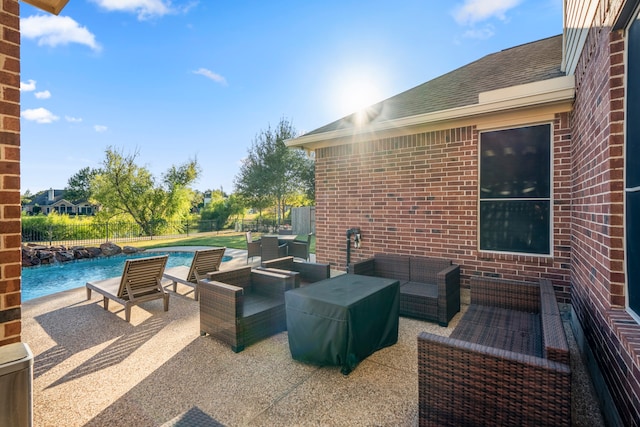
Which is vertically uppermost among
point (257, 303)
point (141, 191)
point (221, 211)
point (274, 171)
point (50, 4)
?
point (274, 171)

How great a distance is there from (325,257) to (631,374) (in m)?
5.15

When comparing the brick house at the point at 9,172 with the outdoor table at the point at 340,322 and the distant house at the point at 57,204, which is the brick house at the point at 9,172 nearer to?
the outdoor table at the point at 340,322

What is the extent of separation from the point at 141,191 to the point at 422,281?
20845 mm

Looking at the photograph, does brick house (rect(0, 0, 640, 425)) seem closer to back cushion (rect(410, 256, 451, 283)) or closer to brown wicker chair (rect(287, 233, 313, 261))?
back cushion (rect(410, 256, 451, 283))

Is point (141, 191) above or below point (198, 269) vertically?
above

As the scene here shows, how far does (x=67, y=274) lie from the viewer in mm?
9500

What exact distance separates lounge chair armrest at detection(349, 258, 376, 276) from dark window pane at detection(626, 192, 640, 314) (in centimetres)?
325

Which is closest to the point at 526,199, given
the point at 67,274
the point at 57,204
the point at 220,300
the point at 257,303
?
the point at 257,303

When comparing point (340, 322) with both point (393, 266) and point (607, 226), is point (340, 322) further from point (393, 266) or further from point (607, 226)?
point (393, 266)

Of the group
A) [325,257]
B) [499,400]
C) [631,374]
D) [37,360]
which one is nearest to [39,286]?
[37,360]

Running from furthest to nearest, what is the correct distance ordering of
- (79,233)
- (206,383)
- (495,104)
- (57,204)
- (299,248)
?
(57,204)
(79,233)
(299,248)
(495,104)
(206,383)

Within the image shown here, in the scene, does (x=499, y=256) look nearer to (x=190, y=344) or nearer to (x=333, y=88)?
(x=190, y=344)

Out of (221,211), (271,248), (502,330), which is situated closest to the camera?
(502,330)

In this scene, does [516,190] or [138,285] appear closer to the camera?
[516,190]
